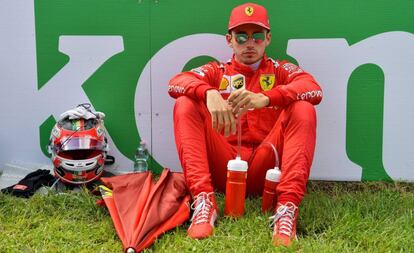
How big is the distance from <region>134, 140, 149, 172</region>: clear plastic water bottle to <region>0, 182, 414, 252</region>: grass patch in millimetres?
584

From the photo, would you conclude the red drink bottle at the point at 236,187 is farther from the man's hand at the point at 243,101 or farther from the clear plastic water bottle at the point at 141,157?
the clear plastic water bottle at the point at 141,157

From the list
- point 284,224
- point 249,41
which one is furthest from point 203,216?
point 249,41

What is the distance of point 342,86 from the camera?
3572 millimetres

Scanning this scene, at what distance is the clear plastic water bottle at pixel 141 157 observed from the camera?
3701mm

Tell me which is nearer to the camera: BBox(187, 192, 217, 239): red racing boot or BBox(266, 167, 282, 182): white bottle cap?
BBox(187, 192, 217, 239): red racing boot

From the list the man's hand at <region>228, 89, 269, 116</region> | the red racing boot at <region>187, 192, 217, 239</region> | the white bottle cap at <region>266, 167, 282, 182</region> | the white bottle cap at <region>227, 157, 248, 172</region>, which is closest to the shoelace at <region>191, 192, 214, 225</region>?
the red racing boot at <region>187, 192, 217, 239</region>

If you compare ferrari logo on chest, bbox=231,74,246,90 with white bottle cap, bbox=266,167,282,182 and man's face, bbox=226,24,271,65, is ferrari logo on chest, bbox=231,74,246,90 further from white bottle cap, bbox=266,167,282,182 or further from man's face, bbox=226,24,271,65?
white bottle cap, bbox=266,167,282,182

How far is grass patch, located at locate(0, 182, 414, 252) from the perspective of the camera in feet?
8.31

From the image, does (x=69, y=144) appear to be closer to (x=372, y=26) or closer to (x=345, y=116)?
(x=345, y=116)

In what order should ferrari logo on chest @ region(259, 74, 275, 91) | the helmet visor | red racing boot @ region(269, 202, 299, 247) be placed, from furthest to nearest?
the helmet visor, ferrari logo on chest @ region(259, 74, 275, 91), red racing boot @ region(269, 202, 299, 247)

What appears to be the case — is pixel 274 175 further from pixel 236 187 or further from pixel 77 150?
pixel 77 150

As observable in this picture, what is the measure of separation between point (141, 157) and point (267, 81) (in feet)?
3.76

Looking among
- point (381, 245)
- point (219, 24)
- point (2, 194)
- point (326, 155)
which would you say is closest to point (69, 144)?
point (2, 194)

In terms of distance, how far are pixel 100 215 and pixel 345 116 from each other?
1877mm
